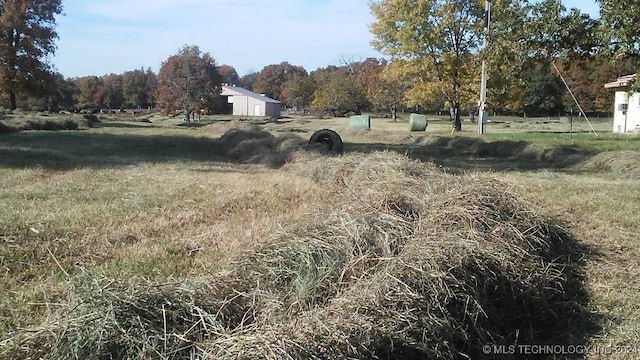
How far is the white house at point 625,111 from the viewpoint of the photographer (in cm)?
2847

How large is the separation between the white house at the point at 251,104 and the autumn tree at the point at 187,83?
25255 mm

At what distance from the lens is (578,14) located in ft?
47.4

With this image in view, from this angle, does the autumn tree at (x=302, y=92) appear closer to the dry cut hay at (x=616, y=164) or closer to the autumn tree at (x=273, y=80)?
the autumn tree at (x=273, y=80)

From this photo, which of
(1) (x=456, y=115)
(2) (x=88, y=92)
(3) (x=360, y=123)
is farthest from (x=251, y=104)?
(1) (x=456, y=115)

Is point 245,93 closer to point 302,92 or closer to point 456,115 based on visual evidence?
point 302,92

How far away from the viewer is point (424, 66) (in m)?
30.7

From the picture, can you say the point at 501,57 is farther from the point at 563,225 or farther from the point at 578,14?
the point at 563,225

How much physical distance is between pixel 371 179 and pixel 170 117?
165ft

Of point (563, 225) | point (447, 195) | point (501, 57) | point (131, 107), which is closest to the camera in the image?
point (447, 195)

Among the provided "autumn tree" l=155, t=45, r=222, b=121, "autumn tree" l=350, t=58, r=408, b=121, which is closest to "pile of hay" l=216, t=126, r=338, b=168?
"autumn tree" l=155, t=45, r=222, b=121

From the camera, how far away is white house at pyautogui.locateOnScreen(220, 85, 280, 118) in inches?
2992

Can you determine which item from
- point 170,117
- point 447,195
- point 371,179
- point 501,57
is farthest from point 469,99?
point 170,117

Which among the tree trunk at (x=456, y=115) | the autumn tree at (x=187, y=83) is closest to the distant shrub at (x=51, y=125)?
the autumn tree at (x=187, y=83)

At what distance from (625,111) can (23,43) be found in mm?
37783
